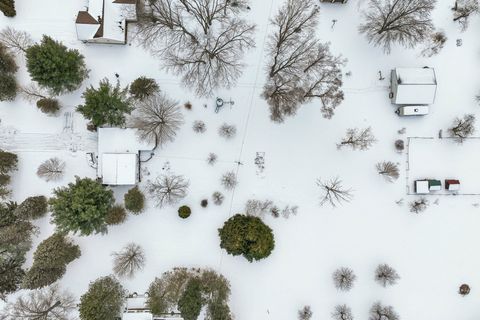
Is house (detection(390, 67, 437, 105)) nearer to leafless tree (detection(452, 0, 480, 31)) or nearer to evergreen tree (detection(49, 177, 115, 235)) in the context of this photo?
leafless tree (detection(452, 0, 480, 31))

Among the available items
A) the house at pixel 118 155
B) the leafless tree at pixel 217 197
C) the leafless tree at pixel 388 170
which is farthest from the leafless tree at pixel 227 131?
the leafless tree at pixel 388 170

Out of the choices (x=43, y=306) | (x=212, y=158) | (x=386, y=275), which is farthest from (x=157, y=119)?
(x=386, y=275)

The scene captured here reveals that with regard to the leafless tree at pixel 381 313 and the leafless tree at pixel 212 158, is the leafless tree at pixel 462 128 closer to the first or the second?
the leafless tree at pixel 381 313

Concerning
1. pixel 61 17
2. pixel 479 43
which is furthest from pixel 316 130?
pixel 61 17

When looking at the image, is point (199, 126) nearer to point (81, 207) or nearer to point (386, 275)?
point (81, 207)

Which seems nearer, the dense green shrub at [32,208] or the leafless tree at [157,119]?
the dense green shrub at [32,208]

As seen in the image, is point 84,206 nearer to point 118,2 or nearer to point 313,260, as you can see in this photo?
point 118,2

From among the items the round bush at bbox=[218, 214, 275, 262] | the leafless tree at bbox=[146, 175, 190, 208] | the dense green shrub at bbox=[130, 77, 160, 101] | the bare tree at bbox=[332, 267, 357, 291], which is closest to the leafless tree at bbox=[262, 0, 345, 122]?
the round bush at bbox=[218, 214, 275, 262]
